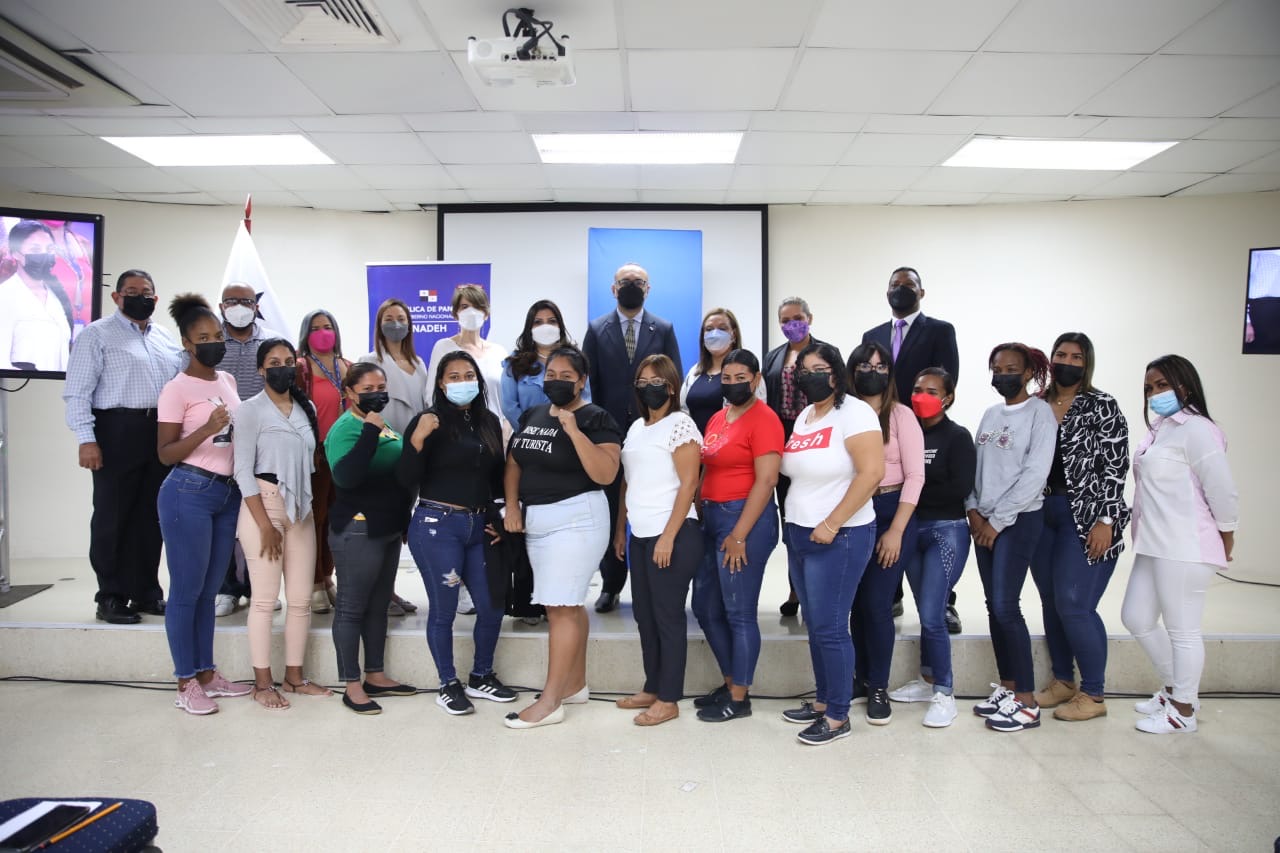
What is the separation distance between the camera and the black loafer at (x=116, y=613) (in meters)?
4.07

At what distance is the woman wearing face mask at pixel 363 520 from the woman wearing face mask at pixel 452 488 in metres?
0.11

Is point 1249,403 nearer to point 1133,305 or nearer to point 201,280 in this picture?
point 1133,305

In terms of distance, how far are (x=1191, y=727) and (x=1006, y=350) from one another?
1.72 metres

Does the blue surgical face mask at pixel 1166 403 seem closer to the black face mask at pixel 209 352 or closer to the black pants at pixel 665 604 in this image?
the black pants at pixel 665 604

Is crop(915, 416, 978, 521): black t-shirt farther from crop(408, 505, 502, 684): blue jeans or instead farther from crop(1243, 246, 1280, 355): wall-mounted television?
crop(1243, 246, 1280, 355): wall-mounted television

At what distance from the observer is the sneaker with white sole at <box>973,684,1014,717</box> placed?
3.59 metres

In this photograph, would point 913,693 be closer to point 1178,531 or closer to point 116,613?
point 1178,531

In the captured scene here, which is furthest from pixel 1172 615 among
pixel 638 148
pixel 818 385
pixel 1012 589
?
pixel 638 148

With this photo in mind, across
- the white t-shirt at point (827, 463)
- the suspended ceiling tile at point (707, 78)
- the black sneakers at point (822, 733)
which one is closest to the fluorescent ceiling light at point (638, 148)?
the suspended ceiling tile at point (707, 78)

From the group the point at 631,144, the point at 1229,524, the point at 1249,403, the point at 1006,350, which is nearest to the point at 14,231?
the point at 631,144

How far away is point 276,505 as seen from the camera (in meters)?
3.51

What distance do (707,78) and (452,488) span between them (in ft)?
8.10

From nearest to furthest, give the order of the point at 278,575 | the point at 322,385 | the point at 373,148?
the point at 278,575 < the point at 322,385 < the point at 373,148

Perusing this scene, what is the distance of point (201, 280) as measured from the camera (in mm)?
6992
